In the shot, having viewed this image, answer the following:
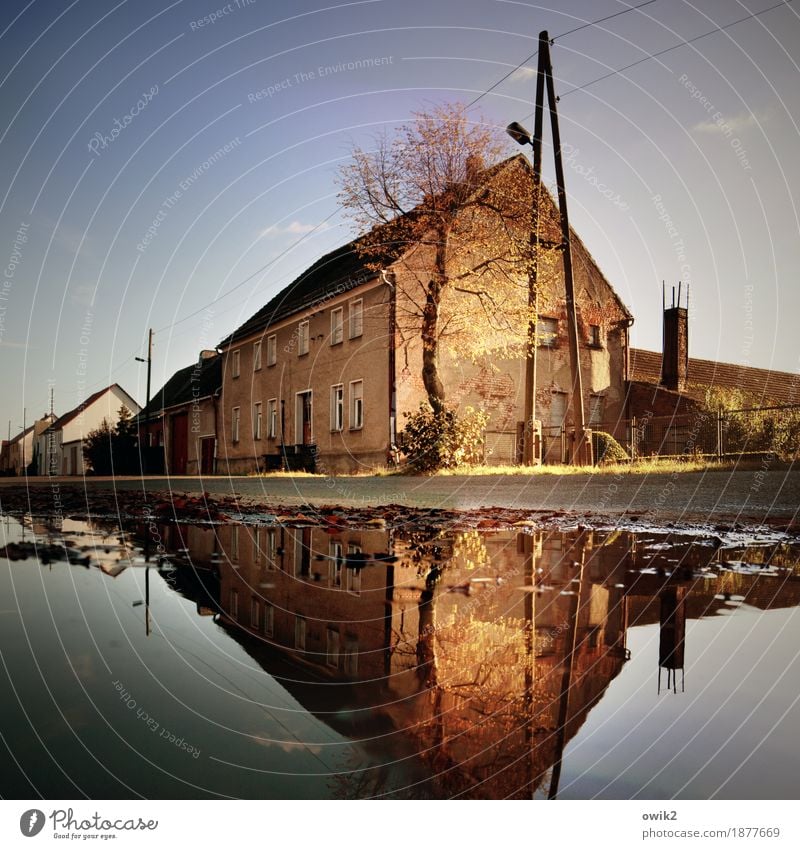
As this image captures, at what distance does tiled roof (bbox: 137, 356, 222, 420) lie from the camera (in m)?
3.87

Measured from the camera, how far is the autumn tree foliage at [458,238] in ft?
16.2

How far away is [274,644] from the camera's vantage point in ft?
4.72

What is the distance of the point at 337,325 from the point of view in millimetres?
8797

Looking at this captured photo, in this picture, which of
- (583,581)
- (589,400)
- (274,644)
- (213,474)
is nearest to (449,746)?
(274,644)

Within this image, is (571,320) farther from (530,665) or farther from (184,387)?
(530,665)

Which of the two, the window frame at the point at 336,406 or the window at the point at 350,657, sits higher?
the window frame at the point at 336,406

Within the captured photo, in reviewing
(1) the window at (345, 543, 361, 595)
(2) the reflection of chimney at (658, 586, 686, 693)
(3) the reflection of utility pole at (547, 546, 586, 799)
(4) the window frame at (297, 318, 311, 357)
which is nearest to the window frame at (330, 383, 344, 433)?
(4) the window frame at (297, 318, 311, 357)

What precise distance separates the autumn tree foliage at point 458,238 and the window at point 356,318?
6.42ft

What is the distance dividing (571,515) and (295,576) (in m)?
2.81

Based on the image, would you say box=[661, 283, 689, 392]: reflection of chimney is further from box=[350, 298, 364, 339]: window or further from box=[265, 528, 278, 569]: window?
box=[350, 298, 364, 339]: window

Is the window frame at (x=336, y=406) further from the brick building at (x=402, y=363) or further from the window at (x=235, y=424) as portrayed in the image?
the window at (x=235, y=424)

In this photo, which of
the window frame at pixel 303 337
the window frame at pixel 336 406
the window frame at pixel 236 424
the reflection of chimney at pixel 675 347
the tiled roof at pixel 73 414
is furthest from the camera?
the window frame at pixel 236 424

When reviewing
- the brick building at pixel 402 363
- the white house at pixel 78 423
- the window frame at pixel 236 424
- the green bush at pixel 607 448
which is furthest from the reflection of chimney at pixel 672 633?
the window frame at pixel 236 424
